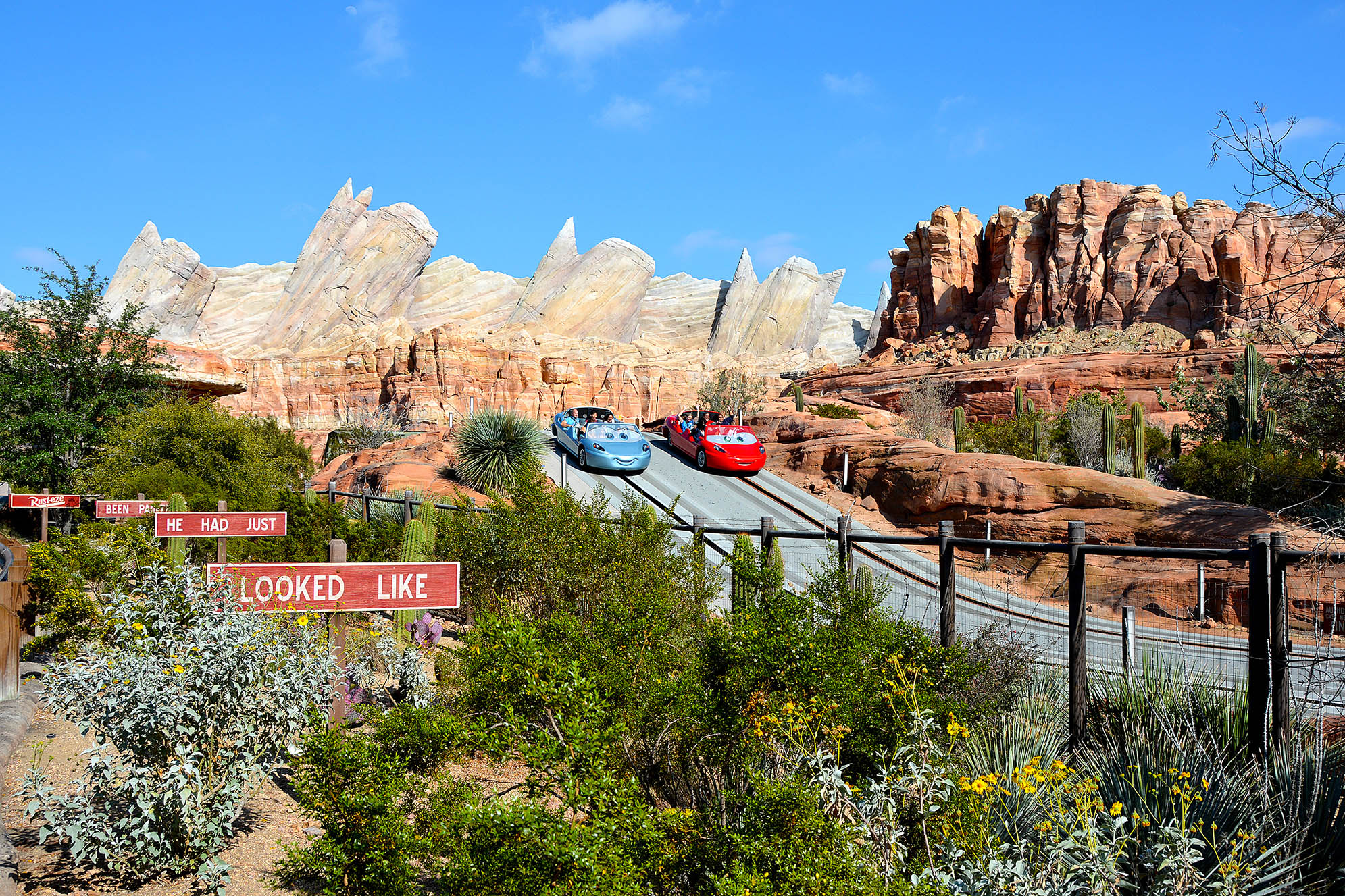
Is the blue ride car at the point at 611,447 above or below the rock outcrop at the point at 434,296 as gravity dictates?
below

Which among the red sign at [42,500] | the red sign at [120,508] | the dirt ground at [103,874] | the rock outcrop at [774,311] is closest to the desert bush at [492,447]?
the red sign at [42,500]

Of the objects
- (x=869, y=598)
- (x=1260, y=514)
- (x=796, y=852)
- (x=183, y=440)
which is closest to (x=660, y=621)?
(x=869, y=598)

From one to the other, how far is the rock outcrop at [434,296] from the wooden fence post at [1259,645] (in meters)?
102

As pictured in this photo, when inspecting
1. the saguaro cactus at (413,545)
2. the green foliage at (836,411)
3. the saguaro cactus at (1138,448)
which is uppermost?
the green foliage at (836,411)

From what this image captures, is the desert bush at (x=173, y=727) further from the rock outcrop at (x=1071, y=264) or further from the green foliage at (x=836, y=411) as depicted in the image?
the rock outcrop at (x=1071, y=264)

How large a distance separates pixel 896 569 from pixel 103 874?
383 inches

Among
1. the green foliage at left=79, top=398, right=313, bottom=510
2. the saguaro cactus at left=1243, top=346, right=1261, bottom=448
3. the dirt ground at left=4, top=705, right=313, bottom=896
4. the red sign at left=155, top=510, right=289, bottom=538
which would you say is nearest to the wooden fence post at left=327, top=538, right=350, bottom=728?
the dirt ground at left=4, top=705, right=313, bottom=896

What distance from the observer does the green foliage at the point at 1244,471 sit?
22.2 m

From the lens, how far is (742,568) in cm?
650

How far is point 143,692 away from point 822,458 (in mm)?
26513

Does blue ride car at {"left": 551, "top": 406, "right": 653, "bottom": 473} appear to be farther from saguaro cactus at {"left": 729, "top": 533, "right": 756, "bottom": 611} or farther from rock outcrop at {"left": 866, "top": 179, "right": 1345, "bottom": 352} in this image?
rock outcrop at {"left": 866, "top": 179, "right": 1345, "bottom": 352}

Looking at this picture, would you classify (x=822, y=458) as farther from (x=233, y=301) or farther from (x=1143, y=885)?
(x=233, y=301)

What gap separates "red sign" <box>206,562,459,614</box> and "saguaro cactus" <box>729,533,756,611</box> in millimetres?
2058

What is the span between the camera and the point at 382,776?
4.46 m
